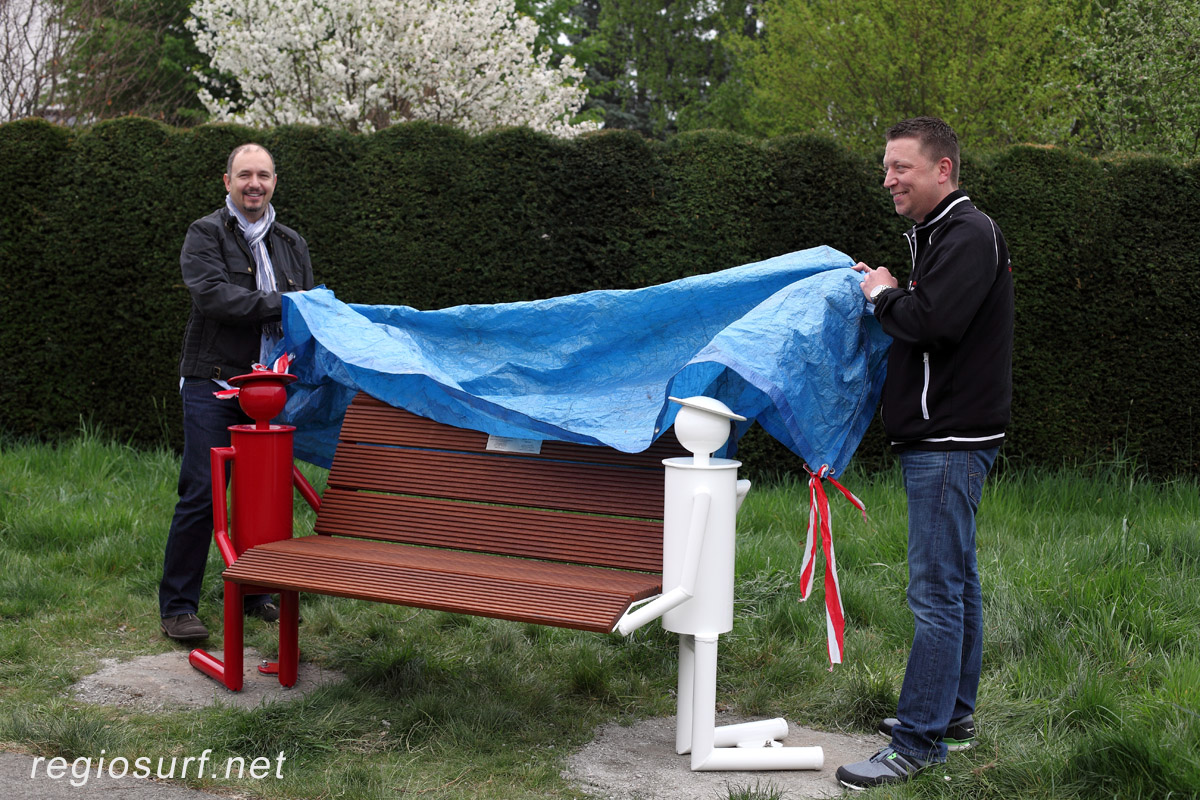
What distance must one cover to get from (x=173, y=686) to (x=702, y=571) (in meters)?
2.31

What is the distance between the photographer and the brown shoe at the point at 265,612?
5004 millimetres

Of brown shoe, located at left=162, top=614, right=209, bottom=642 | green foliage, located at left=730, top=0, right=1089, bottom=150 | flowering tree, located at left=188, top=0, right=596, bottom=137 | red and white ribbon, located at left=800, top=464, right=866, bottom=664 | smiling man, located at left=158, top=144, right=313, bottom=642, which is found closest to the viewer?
red and white ribbon, located at left=800, top=464, right=866, bottom=664

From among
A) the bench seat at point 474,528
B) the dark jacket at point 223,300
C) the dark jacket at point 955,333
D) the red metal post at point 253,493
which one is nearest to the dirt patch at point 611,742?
the red metal post at point 253,493

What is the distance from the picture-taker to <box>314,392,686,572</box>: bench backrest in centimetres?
376

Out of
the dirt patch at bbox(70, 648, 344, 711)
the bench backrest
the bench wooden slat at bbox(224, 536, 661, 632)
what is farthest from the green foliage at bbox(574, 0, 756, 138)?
the bench wooden slat at bbox(224, 536, 661, 632)

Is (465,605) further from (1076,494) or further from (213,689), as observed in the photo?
(1076,494)

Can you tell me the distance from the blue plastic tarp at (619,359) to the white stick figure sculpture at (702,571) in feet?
0.69

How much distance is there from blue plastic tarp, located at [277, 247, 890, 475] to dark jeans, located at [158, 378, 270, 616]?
327mm

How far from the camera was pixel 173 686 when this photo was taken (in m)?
4.15

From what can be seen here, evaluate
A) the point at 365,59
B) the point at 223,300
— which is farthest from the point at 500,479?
the point at 365,59

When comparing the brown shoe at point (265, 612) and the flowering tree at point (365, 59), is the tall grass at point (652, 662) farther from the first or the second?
the flowering tree at point (365, 59)

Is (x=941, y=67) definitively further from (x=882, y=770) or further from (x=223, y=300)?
(x=882, y=770)

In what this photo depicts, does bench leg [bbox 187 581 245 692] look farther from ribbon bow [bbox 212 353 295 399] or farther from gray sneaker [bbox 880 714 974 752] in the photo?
gray sneaker [bbox 880 714 974 752]

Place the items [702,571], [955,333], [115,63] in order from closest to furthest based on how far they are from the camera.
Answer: [955,333] < [702,571] < [115,63]
